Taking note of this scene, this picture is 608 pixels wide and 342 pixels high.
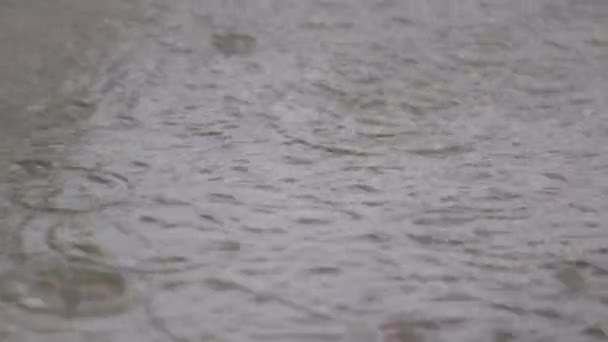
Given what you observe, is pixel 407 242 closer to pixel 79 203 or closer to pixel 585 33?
pixel 79 203

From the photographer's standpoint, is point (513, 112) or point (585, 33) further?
point (585, 33)

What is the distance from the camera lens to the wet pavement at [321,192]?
57 centimetres

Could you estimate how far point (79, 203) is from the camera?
2.22 feet

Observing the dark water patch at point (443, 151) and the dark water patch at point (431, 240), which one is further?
the dark water patch at point (443, 151)

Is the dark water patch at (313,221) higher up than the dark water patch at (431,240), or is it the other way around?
the dark water patch at (313,221)

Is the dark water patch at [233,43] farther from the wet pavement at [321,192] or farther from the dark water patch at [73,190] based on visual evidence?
the dark water patch at [73,190]

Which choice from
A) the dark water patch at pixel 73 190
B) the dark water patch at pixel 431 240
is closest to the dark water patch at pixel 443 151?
the dark water patch at pixel 431 240

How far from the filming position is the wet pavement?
0.57m

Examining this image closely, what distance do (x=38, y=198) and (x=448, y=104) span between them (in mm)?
381

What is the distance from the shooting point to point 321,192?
0.69 meters

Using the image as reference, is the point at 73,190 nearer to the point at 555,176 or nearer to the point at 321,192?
the point at 321,192

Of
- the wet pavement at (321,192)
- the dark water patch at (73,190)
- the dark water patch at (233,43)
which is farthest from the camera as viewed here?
the dark water patch at (233,43)

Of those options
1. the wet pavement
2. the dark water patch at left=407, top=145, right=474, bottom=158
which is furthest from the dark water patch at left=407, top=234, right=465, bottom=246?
the dark water patch at left=407, top=145, right=474, bottom=158

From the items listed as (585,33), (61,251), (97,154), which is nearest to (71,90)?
(97,154)
